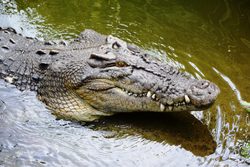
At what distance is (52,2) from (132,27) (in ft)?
5.70

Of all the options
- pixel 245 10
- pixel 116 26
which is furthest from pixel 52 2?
pixel 245 10

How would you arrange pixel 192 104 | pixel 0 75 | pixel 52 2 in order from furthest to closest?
pixel 52 2, pixel 0 75, pixel 192 104

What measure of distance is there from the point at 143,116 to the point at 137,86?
0.52 metres

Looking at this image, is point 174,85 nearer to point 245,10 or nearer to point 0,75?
point 0,75

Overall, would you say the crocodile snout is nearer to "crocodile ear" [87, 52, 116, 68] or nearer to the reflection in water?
the reflection in water

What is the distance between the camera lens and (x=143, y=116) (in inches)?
195

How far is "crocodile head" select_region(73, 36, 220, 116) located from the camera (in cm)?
445

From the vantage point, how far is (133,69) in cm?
472

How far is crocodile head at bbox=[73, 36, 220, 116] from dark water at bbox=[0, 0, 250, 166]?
1.02 ft

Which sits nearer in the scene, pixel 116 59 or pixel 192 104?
pixel 192 104

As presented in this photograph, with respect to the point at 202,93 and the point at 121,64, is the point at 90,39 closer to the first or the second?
the point at 121,64

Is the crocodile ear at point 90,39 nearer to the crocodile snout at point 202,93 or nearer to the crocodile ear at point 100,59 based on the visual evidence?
the crocodile ear at point 100,59

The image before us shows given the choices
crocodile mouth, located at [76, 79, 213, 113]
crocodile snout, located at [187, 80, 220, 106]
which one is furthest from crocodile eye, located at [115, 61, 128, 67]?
crocodile snout, located at [187, 80, 220, 106]

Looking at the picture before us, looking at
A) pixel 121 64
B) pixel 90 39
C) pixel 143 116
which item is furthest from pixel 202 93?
pixel 90 39
